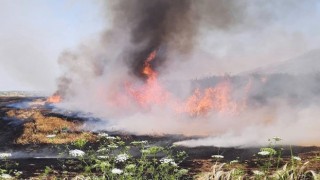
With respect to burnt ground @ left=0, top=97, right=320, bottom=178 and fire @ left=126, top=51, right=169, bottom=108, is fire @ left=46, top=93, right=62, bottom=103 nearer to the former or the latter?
fire @ left=126, top=51, right=169, bottom=108

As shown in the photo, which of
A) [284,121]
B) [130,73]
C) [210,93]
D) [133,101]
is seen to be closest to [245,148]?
[284,121]

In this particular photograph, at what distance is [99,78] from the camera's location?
135 ft

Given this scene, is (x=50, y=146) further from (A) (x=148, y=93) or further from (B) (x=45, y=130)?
(A) (x=148, y=93)

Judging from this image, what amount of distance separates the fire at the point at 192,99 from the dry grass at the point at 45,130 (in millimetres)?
7378

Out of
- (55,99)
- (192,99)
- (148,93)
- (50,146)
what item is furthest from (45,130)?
(55,99)

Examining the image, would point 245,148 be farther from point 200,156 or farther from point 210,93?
point 210,93

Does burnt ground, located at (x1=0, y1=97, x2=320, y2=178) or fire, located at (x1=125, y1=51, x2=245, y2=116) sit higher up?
fire, located at (x1=125, y1=51, x2=245, y2=116)

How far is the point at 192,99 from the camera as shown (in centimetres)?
2814

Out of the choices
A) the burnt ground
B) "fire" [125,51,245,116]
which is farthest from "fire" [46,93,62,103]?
the burnt ground

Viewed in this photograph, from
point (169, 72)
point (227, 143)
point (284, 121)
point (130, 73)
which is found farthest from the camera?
point (169, 72)

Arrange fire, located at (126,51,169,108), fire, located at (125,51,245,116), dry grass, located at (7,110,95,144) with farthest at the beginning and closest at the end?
fire, located at (126,51,169,108) < fire, located at (125,51,245,116) < dry grass, located at (7,110,95,144)

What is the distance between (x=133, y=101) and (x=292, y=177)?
2394 centimetres

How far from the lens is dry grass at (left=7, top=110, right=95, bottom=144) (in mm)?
20031

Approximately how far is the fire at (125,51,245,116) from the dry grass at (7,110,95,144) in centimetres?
738
